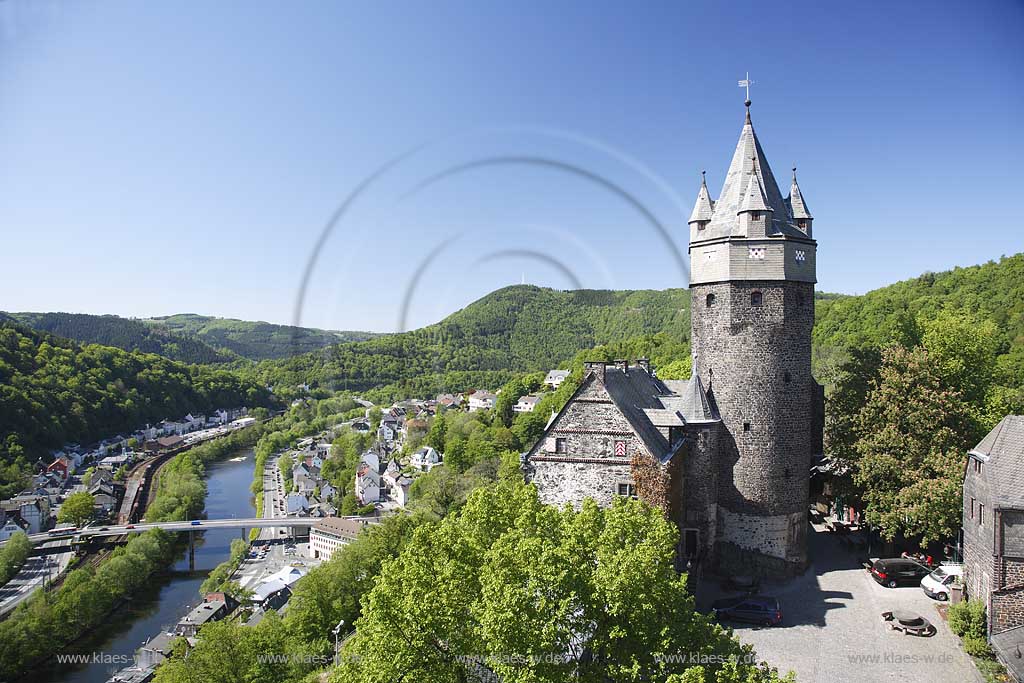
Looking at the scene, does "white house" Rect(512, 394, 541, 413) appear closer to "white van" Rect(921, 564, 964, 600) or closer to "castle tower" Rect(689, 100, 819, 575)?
"castle tower" Rect(689, 100, 819, 575)

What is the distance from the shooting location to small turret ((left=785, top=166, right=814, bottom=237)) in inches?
814

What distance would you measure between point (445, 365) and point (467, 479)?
33.2 m

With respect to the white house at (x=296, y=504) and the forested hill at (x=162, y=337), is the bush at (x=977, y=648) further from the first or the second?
the forested hill at (x=162, y=337)

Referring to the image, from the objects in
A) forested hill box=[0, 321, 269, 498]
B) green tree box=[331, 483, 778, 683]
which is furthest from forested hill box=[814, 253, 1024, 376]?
forested hill box=[0, 321, 269, 498]

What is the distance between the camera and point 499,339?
6506 cm

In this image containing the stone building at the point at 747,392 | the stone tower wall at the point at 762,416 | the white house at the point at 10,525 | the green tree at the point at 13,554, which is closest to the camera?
the stone building at the point at 747,392

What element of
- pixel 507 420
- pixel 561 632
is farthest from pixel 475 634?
pixel 507 420

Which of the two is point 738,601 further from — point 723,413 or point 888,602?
point 723,413

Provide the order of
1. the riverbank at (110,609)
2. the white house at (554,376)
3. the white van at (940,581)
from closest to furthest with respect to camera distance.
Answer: the white van at (940,581)
the riverbank at (110,609)
the white house at (554,376)

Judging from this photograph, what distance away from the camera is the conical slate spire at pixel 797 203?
2080cm

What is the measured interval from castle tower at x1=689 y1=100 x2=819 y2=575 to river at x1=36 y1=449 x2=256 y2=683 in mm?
33612

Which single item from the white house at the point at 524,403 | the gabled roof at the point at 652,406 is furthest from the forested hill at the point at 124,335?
the gabled roof at the point at 652,406

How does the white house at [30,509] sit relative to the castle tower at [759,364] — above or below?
below

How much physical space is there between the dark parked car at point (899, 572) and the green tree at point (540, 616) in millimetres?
11173
